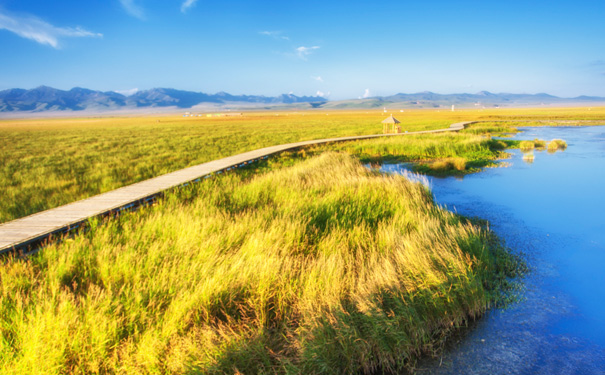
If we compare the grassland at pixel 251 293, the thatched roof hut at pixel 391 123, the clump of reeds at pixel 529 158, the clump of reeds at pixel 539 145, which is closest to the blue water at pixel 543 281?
the grassland at pixel 251 293

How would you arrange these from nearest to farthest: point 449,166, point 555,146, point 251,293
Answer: point 251,293
point 449,166
point 555,146

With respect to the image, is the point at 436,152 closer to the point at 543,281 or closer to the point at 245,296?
the point at 543,281

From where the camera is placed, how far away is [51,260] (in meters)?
4.59

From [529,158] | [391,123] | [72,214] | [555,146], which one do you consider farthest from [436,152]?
[72,214]

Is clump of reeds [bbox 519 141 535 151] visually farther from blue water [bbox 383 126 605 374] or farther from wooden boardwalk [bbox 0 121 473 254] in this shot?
wooden boardwalk [bbox 0 121 473 254]

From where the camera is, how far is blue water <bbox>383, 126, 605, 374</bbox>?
3.61 meters

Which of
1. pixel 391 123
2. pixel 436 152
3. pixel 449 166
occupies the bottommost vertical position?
pixel 449 166

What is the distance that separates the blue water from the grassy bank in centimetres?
34

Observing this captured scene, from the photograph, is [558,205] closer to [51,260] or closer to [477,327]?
[477,327]

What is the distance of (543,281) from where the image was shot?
514 cm

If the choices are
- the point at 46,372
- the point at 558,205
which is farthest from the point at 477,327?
the point at 558,205

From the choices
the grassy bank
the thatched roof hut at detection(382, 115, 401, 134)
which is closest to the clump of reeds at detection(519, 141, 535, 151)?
the thatched roof hut at detection(382, 115, 401, 134)

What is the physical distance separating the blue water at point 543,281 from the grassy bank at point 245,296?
13.5 inches

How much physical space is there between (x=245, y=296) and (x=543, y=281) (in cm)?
451
